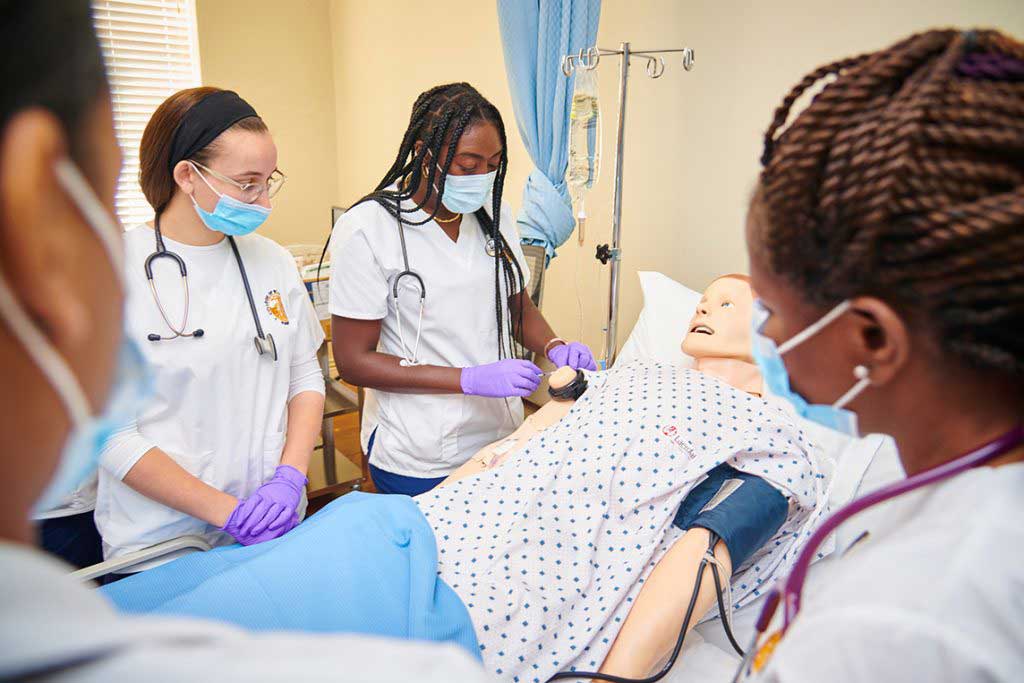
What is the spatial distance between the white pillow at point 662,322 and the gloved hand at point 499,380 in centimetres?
64

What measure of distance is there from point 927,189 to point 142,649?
1.92ft

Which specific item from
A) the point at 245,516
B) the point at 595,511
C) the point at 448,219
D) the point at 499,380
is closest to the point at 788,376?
the point at 595,511

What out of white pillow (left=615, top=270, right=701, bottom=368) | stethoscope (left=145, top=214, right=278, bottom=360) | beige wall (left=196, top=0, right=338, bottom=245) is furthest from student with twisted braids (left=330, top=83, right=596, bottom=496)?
beige wall (left=196, top=0, right=338, bottom=245)

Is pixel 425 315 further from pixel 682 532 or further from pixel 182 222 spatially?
pixel 682 532

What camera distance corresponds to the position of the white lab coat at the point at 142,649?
292mm

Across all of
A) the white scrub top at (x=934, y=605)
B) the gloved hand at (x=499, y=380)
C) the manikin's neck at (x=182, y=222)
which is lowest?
the gloved hand at (x=499, y=380)

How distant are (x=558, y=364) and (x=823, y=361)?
3.95ft

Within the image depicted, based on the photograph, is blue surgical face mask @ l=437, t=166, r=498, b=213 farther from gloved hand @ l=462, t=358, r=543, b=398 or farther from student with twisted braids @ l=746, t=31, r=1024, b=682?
student with twisted braids @ l=746, t=31, r=1024, b=682

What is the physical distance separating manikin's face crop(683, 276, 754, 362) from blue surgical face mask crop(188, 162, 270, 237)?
113cm

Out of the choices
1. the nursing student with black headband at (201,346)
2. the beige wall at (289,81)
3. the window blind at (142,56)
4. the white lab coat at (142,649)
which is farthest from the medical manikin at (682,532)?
the beige wall at (289,81)

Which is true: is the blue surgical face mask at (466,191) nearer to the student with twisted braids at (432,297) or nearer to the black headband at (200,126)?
the student with twisted braids at (432,297)

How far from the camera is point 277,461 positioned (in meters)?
1.42

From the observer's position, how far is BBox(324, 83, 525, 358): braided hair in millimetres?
1510

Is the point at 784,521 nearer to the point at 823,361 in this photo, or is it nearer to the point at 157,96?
the point at 823,361
